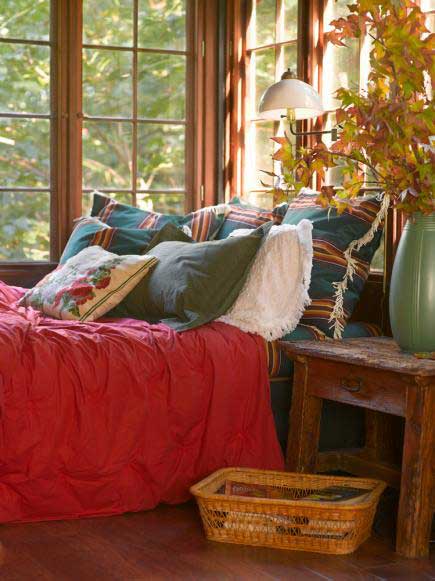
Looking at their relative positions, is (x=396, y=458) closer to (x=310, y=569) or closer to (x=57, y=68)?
(x=310, y=569)

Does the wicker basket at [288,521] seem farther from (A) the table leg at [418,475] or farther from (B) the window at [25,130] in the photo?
(B) the window at [25,130]

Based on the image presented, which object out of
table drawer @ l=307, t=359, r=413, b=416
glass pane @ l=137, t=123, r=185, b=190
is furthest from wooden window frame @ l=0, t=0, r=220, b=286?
table drawer @ l=307, t=359, r=413, b=416

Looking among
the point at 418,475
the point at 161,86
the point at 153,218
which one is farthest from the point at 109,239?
the point at 418,475

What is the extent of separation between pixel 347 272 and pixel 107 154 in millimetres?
1845

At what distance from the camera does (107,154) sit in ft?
16.4

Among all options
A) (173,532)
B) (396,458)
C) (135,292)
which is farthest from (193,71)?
(173,532)

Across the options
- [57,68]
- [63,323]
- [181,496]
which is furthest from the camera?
[57,68]

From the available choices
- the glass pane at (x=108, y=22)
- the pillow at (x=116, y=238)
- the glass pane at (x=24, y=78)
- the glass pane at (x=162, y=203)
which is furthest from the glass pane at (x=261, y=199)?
the glass pane at (x=24, y=78)

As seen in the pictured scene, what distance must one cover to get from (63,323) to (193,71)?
2.13 meters

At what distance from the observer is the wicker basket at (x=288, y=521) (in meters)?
2.81

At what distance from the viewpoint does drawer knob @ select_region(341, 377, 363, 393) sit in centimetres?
309

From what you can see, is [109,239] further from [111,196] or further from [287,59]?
[287,59]

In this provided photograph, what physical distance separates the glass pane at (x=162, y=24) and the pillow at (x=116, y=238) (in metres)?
1.15

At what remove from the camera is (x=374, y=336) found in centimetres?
377
